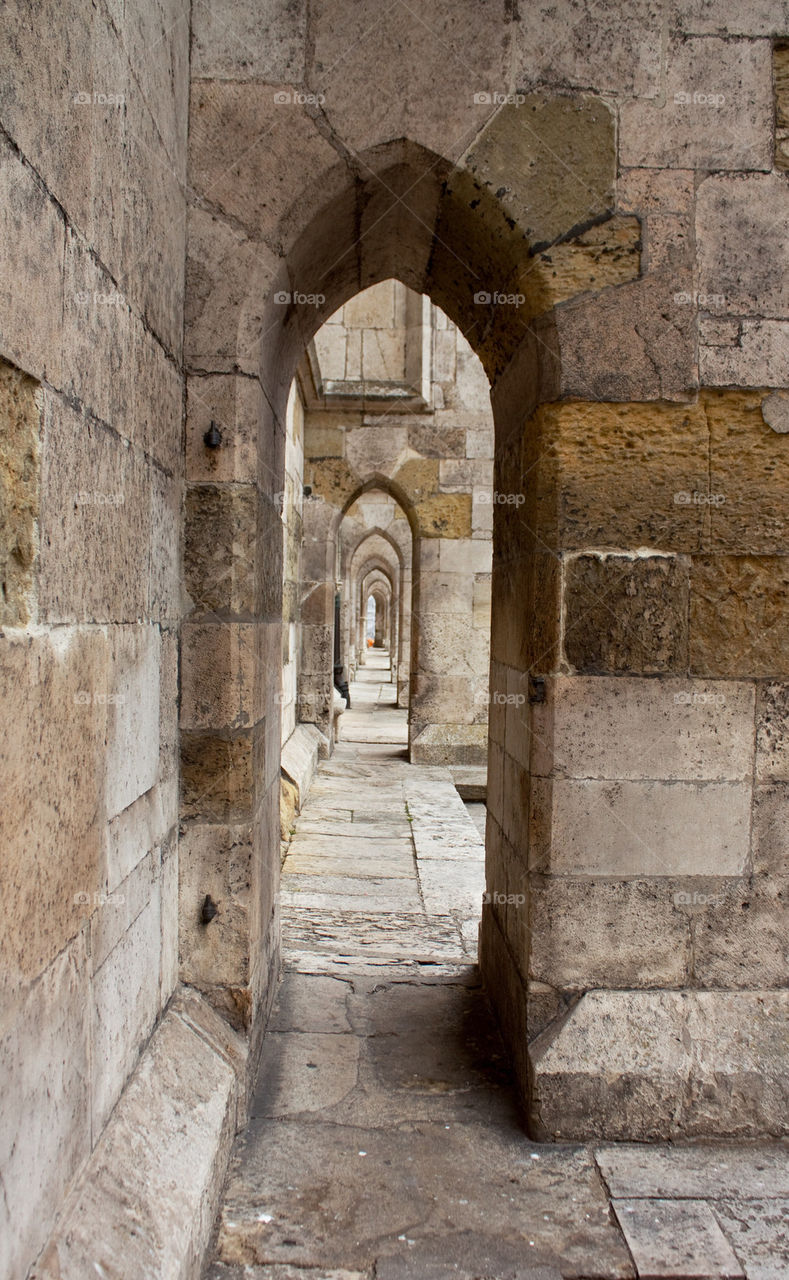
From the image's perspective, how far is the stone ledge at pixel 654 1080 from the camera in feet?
7.09

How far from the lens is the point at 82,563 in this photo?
1479 millimetres

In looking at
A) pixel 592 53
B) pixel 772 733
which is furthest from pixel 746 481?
pixel 592 53

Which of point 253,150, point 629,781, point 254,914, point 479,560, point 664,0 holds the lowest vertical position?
point 254,914

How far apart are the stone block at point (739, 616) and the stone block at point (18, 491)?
5.52 feet

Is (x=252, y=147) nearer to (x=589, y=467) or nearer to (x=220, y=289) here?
(x=220, y=289)

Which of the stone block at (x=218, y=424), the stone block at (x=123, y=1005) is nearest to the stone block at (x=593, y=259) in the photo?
the stone block at (x=218, y=424)

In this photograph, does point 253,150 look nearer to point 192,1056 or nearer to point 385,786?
point 192,1056

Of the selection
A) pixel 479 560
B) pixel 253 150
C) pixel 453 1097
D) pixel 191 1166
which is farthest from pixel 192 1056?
pixel 479 560

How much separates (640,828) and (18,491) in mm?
1752

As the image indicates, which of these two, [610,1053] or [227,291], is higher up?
[227,291]

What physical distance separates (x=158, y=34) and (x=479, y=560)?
20.8 feet

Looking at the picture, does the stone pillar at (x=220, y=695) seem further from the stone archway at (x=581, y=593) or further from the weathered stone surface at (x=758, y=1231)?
the weathered stone surface at (x=758, y=1231)

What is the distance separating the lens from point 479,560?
8.08m

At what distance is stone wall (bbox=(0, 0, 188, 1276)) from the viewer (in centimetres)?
120
